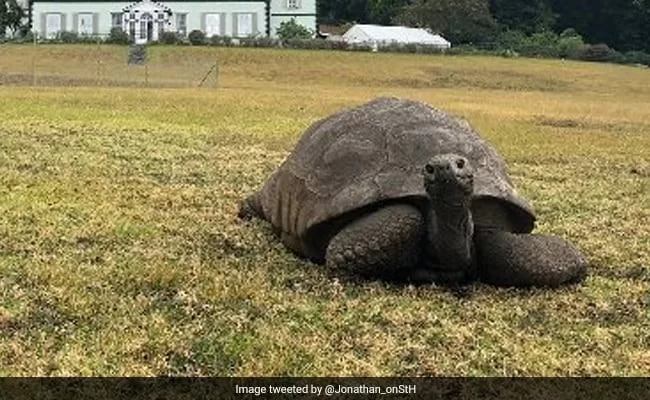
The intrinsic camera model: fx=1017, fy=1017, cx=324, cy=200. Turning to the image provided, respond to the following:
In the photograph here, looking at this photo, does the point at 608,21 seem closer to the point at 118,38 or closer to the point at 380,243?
the point at 118,38

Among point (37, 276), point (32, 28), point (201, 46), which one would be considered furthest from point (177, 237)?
point (32, 28)

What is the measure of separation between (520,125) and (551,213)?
1259 cm

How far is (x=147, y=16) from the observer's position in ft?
211

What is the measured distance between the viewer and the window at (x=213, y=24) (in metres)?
63.3

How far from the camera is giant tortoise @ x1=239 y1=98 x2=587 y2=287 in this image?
5.34m

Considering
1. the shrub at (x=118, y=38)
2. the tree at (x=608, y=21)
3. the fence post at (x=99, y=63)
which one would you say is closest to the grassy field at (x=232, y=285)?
the fence post at (x=99, y=63)

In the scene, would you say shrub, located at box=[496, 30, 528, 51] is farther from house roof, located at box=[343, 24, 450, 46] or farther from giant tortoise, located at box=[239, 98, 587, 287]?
giant tortoise, located at box=[239, 98, 587, 287]

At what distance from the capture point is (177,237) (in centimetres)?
713

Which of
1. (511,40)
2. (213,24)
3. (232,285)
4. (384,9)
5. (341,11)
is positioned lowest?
(232,285)

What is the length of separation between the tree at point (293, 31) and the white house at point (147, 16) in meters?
1.27

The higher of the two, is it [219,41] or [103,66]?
[219,41]

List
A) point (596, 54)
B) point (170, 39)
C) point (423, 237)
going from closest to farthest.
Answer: point (423, 237)
point (170, 39)
point (596, 54)

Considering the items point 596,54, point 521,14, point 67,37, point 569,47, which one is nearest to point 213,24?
point 67,37

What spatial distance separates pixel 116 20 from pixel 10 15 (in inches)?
263
